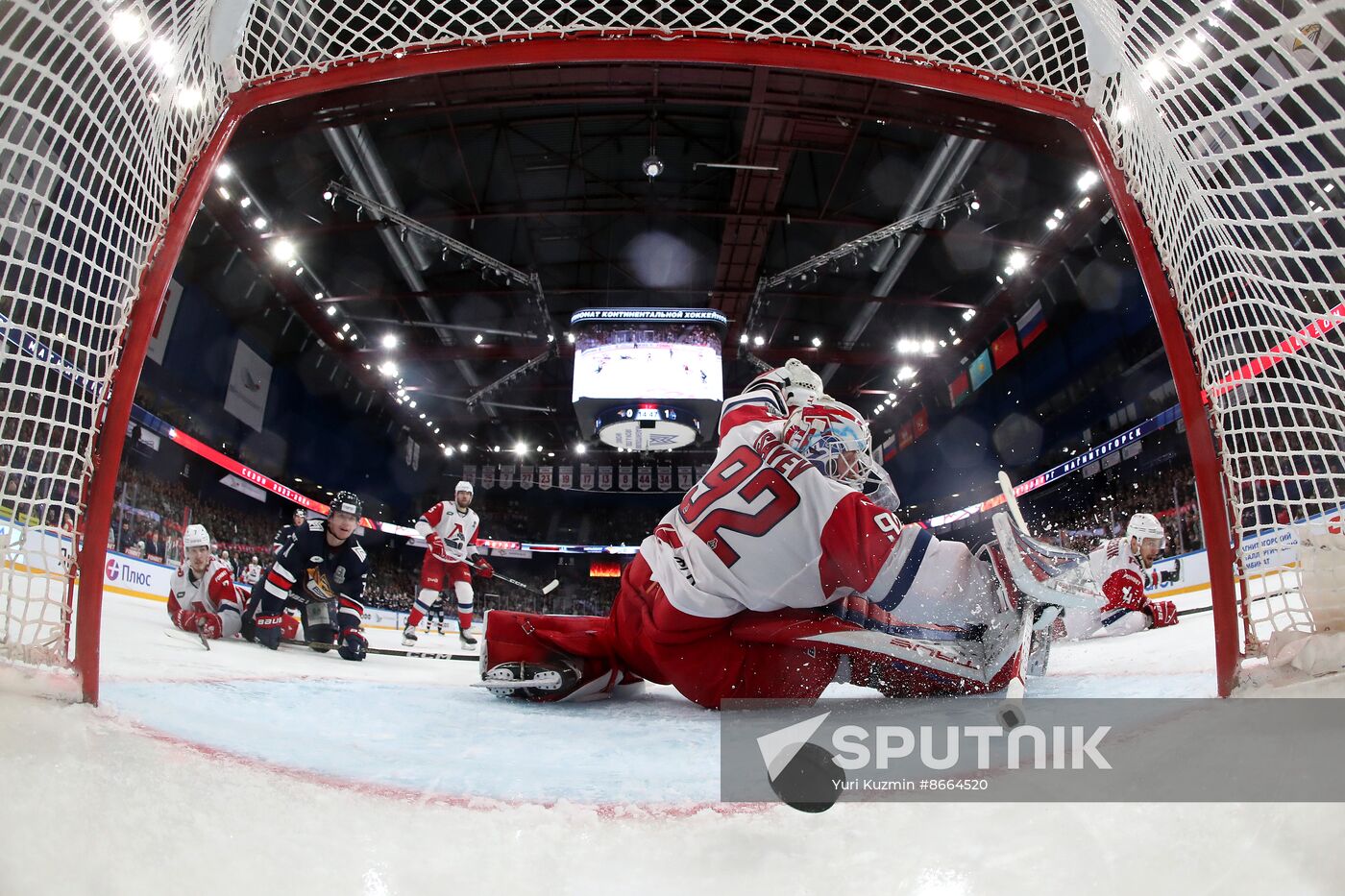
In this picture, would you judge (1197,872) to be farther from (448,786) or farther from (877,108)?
(877,108)

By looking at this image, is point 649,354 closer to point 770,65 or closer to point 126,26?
point 770,65

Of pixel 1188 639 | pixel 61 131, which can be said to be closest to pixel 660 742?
pixel 61 131

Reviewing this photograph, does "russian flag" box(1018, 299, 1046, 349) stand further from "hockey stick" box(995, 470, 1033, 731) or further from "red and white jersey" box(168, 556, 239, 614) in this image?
"red and white jersey" box(168, 556, 239, 614)

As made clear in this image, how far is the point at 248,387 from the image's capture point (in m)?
10.1

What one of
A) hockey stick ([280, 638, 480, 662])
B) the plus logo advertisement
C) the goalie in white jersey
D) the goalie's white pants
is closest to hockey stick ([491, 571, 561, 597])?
hockey stick ([280, 638, 480, 662])

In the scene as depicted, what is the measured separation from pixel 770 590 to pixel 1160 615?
2.31 meters

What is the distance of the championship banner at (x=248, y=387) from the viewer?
9.70 m

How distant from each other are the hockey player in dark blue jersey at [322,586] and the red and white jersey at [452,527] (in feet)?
7.16

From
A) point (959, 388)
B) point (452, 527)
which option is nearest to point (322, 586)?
point (452, 527)

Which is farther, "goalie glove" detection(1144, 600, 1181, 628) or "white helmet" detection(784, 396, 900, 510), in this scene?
"goalie glove" detection(1144, 600, 1181, 628)

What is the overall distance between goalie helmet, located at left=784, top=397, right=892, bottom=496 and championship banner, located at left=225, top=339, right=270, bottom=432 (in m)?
10.1

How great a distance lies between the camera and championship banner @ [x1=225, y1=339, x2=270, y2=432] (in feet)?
31.8

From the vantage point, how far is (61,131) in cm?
112

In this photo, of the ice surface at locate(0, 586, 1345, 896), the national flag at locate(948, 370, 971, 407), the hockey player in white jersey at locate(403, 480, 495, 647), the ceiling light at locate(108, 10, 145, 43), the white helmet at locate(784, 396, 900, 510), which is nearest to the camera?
the ice surface at locate(0, 586, 1345, 896)
